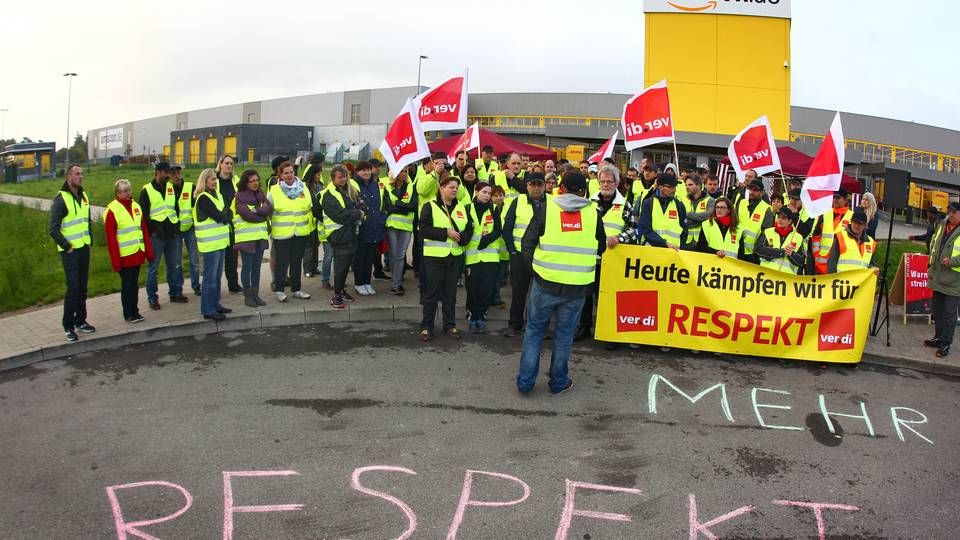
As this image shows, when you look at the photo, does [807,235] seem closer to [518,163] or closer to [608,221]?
[608,221]

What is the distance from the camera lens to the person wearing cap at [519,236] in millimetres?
7340

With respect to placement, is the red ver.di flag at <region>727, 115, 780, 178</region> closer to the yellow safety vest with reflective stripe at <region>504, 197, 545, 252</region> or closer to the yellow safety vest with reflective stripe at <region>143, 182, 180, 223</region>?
the yellow safety vest with reflective stripe at <region>504, 197, 545, 252</region>

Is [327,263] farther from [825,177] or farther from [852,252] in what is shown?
[852,252]

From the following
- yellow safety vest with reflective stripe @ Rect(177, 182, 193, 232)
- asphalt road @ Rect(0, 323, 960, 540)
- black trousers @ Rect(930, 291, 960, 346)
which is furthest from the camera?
yellow safety vest with reflective stripe @ Rect(177, 182, 193, 232)

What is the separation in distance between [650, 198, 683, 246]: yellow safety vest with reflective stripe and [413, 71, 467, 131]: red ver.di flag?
4.24m

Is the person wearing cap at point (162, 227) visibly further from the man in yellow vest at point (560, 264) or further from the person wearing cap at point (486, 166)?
the man in yellow vest at point (560, 264)

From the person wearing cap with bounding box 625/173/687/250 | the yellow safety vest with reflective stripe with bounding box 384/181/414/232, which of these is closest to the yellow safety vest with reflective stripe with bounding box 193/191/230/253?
the yellow safety vest with reflective stripe with bounding box 384/181/414/232

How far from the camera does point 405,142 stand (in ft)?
26.3

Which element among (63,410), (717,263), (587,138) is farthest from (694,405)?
(587,138)

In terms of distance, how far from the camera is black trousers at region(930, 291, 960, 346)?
7.38 meters

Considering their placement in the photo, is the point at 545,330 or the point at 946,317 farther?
the point at 946,317

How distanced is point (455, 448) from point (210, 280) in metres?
4.32

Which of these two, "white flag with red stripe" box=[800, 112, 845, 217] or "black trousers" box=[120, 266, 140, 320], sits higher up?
"white flag with red stripe" box=[800, 112, 845, 217]

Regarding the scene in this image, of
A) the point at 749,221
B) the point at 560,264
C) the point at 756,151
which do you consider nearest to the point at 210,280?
the point at 560,264
